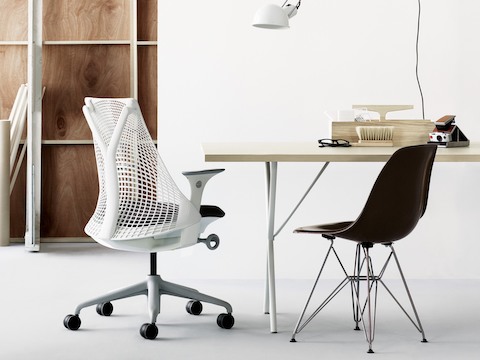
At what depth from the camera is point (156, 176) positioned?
12.1ft

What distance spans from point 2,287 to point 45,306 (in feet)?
2.03

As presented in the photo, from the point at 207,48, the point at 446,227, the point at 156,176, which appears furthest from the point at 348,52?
the point at 156,176

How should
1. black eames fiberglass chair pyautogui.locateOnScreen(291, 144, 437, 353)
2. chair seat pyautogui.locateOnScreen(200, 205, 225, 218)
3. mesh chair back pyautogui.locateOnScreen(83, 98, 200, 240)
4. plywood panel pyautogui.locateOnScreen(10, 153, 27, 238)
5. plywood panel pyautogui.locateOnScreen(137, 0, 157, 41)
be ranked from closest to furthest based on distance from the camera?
black eames fiberglass chair pyautogui.locateOnScreen(291, 144, 437, 353) → mesh chair back pyautogui.locateOnScreen(83, 98, 200, 240) → chair seat pyautogui.locateOnScreen(200, 205, 225, 218) → plywood panel pyautogui.locateOnScreen(137, 0, 157, 41) → plywood panel pyautogui.locateOnScreen(10, 153, 27, 238)

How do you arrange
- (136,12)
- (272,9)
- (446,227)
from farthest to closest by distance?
(136,12), (446,227), (272,9)

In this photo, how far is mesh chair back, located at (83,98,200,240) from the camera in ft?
11.7

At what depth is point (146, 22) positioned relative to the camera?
6.39 m

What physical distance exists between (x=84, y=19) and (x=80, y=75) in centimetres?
45

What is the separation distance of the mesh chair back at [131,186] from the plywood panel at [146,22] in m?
2.76

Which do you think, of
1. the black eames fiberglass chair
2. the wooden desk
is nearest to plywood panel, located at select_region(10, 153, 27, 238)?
the wooden desk

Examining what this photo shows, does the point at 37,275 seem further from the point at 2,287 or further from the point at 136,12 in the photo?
the point at 136,12

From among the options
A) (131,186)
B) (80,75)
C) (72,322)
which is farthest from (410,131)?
(80,75)

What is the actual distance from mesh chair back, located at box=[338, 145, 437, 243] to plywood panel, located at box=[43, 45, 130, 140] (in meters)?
3.39

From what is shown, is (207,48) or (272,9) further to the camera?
(207,48)

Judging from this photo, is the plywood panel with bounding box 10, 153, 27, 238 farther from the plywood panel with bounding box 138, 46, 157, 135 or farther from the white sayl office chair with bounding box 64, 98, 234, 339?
the white sayl office chair with bounding box 64, 98, 234, 339
